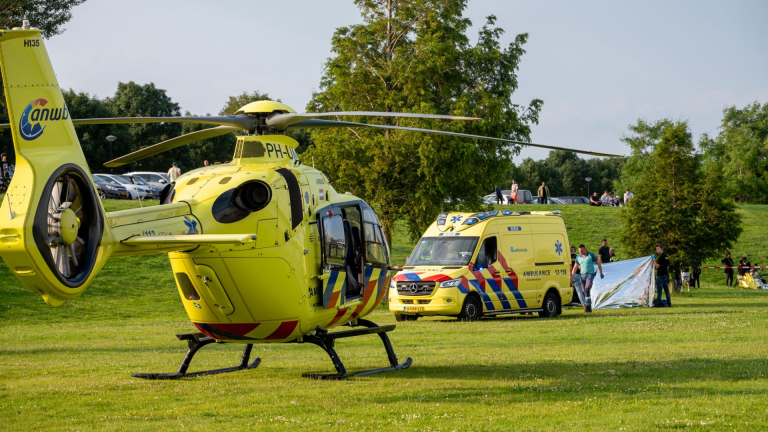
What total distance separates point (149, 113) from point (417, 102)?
187ft

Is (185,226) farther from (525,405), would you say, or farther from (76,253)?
(525,405)

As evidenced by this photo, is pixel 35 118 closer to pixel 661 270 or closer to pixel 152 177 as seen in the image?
pixel 661 270

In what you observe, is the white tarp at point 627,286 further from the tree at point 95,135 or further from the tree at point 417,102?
the tree at point 95,135

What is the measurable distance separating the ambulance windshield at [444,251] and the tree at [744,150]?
188ft

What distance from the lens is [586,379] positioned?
37.7 feet

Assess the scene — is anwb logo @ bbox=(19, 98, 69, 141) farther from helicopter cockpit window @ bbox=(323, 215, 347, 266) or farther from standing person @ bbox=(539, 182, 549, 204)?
standing person @ bbox=(539, 182, 549, 204)

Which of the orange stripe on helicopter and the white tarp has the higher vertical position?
the orange stripe on helicopter

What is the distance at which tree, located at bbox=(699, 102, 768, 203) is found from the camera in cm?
8006

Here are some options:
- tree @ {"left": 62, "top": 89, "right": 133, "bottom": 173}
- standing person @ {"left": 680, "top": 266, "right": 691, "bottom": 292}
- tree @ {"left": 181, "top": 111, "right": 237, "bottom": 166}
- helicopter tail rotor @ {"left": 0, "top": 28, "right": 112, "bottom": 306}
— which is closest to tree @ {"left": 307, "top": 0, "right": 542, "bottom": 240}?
standing person @ {"left": 680, "top": 266, "right": 691, "bottom": 292}

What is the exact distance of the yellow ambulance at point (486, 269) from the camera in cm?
2157

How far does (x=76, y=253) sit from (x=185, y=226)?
1972mm

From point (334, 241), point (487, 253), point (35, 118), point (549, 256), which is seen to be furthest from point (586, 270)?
point (35, 118)

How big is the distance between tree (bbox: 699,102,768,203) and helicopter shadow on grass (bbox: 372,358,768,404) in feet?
215

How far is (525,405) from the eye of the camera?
9.65 m
